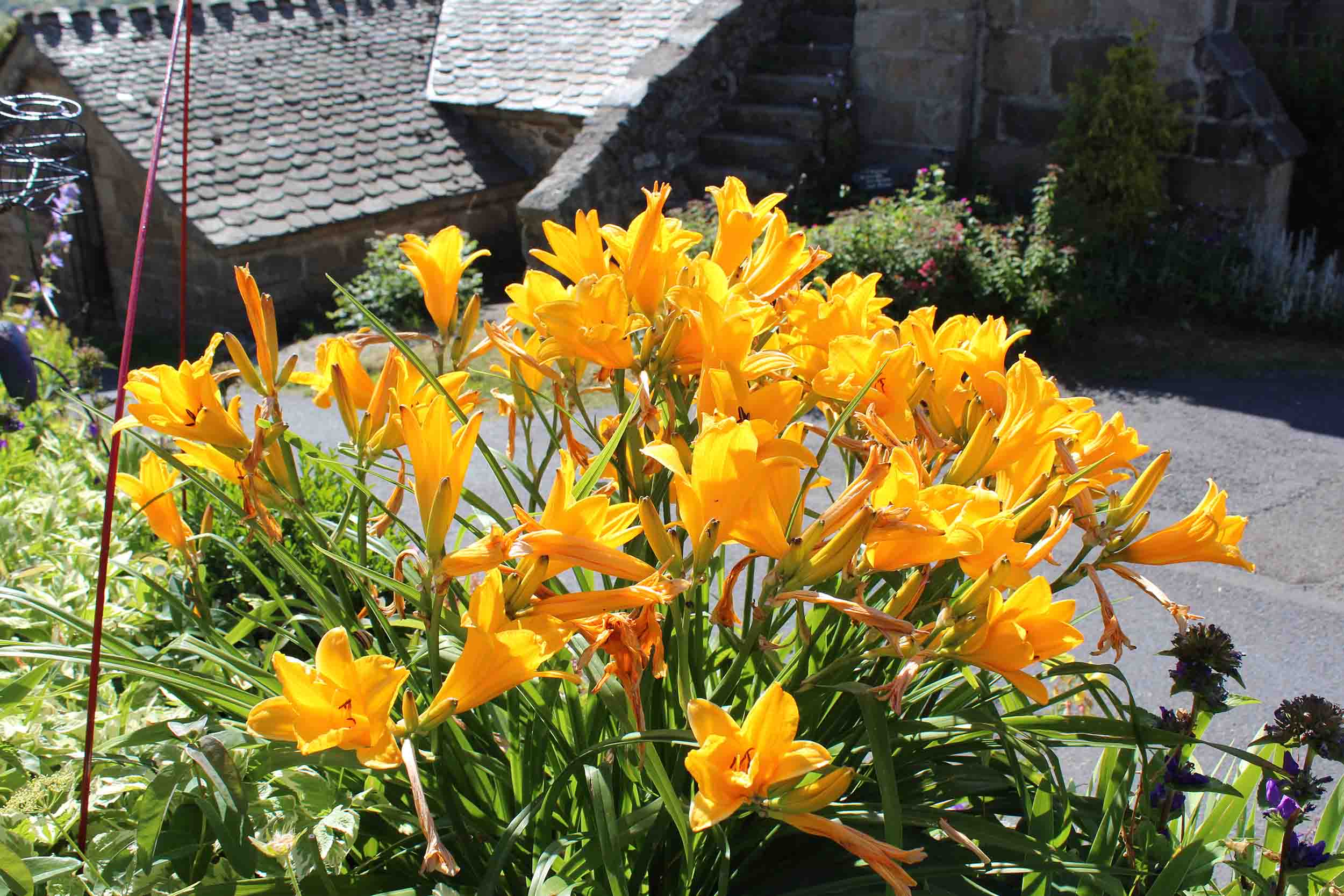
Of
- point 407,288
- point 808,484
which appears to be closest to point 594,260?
point 808,484

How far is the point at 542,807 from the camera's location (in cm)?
135

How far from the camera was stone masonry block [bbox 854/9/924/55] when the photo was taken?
341 inches

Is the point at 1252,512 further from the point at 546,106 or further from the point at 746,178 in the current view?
the point at 546,106

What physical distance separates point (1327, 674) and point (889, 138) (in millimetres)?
6276

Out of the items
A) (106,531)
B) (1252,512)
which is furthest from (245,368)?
(1252,512)

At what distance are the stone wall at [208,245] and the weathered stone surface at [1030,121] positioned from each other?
4.83 m

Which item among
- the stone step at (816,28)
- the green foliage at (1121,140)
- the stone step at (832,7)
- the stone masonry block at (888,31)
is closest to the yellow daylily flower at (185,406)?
the green foliage at (1121,140)

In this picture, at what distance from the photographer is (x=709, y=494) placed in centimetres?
105

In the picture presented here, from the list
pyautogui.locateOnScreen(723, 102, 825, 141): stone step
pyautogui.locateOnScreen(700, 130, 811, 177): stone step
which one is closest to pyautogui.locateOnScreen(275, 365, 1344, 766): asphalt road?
pyautogui.locateOnScreen(700, 130, 811, 177): stone step

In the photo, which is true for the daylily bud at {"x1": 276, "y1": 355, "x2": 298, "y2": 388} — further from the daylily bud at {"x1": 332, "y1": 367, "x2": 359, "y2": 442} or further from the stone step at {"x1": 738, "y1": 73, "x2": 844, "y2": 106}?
the stone step at {"x1": 738, "y1": 73, "x2": 844, "y2": 106}

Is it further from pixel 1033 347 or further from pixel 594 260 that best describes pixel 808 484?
pixel 1033 347

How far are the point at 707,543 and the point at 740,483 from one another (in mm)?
66

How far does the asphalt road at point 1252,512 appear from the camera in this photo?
12.7 feet

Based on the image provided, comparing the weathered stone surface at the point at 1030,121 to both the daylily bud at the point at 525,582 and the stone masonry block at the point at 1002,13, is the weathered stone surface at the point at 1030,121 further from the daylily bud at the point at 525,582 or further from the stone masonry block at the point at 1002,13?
the daylily bud at the point at 525,582
